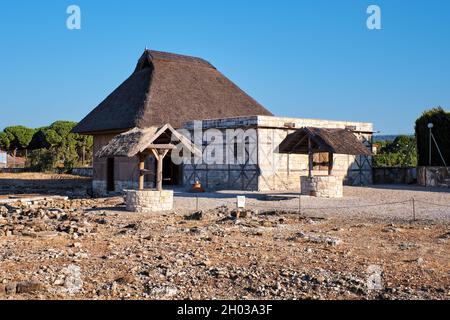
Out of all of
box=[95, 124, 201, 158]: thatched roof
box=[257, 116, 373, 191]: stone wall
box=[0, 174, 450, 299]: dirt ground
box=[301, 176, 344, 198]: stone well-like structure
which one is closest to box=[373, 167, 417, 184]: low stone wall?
box=[257, 116, 373, 191]: stone wall

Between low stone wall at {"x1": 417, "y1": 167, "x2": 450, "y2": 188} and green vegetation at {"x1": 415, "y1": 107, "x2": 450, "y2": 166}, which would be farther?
green vegetation at {"x1": 415, "y1": 107, "x2": 450, "y2": 166}

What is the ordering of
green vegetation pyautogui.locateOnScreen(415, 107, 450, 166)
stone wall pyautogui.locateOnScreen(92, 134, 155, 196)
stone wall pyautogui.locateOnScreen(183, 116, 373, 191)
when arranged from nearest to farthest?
stone wall pyautogui.locateOnScreen(183, 116, 373, 191)
stone wall pyautogui.locateOnScreen(92, 134, 155, 196)
green vegetation pyautogui.locateOnScreen(415, 107, 450, 166)

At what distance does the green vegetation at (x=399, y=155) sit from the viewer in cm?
3812

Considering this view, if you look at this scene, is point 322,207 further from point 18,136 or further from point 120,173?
point 18,136

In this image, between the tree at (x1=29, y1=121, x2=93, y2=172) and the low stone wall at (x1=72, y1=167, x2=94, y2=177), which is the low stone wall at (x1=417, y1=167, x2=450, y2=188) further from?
the low stone wall at (x1=72, y1=167, x2=94, y2=177)

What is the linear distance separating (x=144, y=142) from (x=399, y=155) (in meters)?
28.6

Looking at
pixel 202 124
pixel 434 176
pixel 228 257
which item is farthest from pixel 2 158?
pixel 228 257

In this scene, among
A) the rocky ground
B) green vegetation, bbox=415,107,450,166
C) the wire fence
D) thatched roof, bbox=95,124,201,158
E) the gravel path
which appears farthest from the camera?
green vegetation, bbox=415,107,450,166

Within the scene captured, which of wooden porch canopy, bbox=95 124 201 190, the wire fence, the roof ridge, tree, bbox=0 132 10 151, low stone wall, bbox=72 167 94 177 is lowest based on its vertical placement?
the wire fence

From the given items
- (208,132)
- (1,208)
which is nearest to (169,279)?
(1,208)

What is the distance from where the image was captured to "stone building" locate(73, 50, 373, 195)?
956 inches

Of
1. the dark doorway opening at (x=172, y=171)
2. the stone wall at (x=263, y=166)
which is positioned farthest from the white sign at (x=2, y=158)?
the stone wall at (x=263, y=166)

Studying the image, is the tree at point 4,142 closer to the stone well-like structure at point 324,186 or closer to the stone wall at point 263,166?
the stone wall at point 263,166
